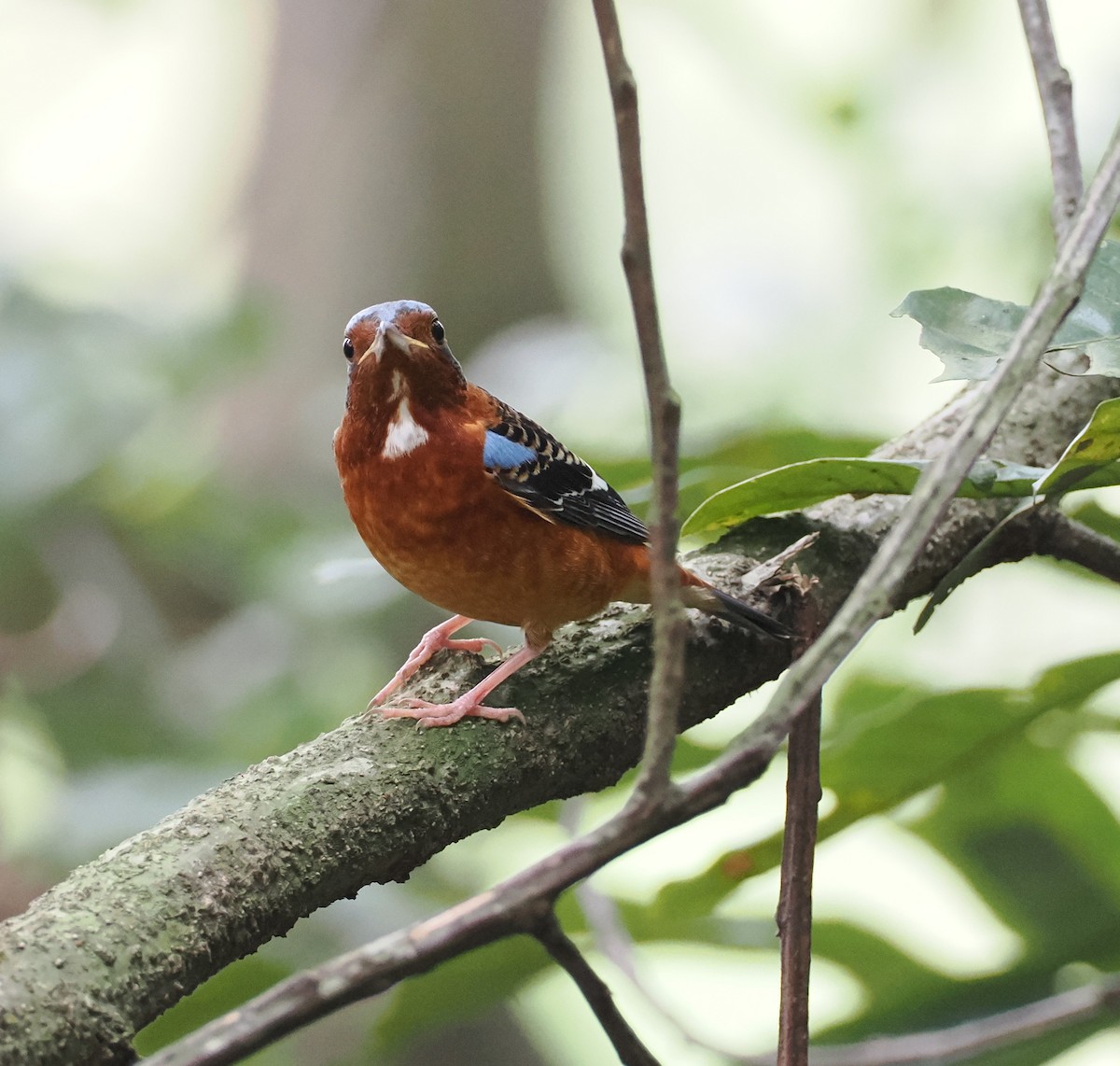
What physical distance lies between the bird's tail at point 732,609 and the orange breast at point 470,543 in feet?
1.10

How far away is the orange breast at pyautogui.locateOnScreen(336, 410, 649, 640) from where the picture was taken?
7.64ft

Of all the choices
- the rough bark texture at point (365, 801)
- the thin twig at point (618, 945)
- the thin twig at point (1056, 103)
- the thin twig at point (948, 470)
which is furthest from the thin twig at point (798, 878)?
the thin twig at point (1056, 103)

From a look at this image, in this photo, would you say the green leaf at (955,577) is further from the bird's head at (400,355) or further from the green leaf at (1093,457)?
the bird's head at (400,355)

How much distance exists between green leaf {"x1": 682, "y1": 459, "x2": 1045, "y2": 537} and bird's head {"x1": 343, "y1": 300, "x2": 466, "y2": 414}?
72 cm

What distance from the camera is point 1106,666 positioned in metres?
2.03

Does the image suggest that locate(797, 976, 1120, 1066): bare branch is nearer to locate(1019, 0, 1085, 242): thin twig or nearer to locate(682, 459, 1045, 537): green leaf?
locate(682, 459, 1045, 537): green leaf

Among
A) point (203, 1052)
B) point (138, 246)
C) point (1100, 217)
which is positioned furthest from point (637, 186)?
point (138, 246)

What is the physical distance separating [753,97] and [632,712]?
15.3ft

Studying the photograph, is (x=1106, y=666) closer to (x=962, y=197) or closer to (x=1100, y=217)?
(x=1100, y=217)

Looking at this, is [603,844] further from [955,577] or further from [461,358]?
[461,358]

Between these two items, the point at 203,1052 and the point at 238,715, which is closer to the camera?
the point at 203,1052

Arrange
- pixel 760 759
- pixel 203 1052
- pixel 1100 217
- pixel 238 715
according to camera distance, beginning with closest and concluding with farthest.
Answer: pixel 203 1052 < pixel 760 759 < pixel 1100 217 < pixel 238 715

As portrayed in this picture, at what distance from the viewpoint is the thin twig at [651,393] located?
0.92 meters

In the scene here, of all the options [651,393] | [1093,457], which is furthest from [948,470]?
[1093,457]
